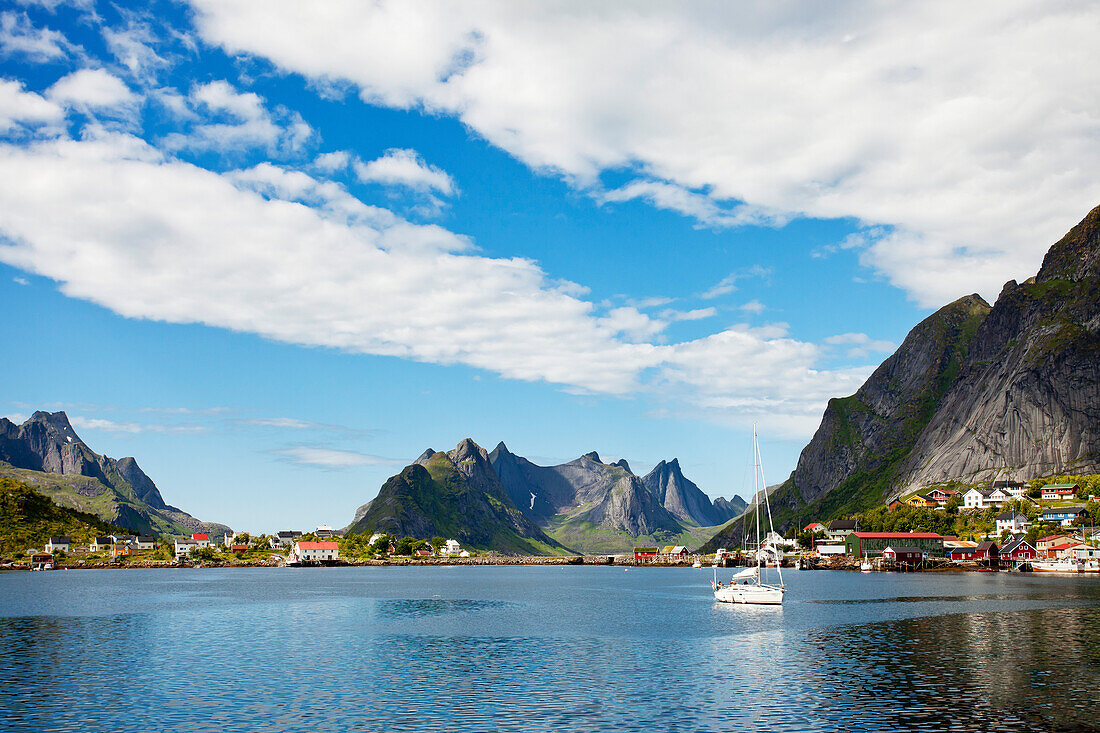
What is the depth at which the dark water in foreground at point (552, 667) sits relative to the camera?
145ft

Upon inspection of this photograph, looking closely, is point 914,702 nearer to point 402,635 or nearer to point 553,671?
point 553,671

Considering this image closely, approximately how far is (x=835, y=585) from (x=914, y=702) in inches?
5435

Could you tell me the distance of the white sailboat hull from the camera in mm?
121688

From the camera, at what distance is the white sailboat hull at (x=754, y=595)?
12169cm

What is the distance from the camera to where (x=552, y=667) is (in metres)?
62.0

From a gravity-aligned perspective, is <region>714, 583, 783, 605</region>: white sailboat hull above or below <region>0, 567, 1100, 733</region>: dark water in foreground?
below

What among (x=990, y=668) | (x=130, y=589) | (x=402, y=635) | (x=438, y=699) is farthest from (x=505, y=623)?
(x=130, y=589)

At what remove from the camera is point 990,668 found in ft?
192

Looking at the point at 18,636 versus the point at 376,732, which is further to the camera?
the point at 18,636

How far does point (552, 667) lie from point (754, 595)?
70.5 meters

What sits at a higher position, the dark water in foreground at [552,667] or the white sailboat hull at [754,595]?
the dark water in foreground at [552,667]

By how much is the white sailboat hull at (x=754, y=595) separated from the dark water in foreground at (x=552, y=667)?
5.82 metres

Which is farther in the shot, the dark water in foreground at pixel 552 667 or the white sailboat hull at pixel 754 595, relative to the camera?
the white sailboat hull at pixel 754 595

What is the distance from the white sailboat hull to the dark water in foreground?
5.82 metres
